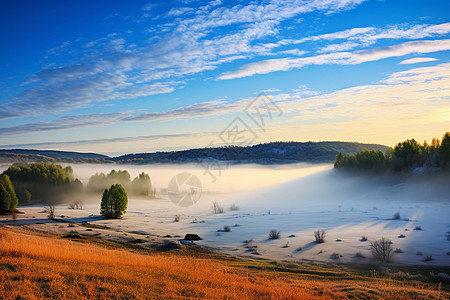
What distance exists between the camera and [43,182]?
108m

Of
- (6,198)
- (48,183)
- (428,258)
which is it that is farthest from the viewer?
(48,183)

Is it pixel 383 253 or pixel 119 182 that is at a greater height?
pixel 383 253

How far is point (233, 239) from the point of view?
35094 millimetres

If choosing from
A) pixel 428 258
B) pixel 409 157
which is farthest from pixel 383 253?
pixel 409 157

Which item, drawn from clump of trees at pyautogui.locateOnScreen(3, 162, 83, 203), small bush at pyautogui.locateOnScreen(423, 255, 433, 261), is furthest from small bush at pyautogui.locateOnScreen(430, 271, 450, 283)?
clump of trees at pyautogui.locateOnScreen(3, 162, 83, 203)

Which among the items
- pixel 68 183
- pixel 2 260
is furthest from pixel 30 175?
pixel 2 260

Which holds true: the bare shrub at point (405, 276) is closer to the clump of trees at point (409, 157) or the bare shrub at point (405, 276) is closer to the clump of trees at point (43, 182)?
the clump of trees at point (409, 157)

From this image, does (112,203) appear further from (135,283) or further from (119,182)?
(119,182)

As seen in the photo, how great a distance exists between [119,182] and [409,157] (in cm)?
10107

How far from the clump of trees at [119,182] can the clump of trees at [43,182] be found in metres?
8.07

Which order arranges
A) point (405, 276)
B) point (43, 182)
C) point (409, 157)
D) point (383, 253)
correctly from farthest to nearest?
point (43, 182)
point (409, 157)
point (383, 253)
point (405, 276)

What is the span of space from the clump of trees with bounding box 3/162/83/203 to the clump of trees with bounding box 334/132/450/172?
10388cm

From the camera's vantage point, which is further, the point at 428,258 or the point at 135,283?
the point at 428,258

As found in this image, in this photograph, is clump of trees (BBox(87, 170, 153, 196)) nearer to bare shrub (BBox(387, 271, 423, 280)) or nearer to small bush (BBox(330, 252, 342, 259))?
small bush (BBox(330, 252, 342, 259))
